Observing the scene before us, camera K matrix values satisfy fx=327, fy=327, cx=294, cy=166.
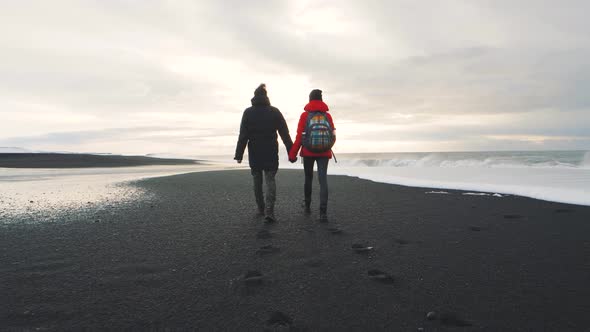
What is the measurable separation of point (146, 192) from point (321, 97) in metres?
6.79

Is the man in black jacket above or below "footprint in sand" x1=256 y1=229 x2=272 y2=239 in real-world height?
above

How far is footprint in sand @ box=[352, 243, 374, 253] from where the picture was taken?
167 inches

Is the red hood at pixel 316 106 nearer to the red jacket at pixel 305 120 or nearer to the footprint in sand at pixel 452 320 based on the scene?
the red jacket at pixel 305 120

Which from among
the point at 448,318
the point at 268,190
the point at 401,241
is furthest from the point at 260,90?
the point at 448,318

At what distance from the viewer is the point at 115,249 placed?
14.3 ft

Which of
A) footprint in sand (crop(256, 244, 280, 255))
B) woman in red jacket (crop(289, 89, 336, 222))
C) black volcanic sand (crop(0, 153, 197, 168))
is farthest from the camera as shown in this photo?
black volcanic sand (crop(0, 153, 197, 168))

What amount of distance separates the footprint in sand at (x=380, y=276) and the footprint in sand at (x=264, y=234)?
1.90 m

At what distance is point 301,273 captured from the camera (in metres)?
3.46

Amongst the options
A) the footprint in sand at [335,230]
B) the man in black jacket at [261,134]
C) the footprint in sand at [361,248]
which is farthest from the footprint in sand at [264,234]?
the footprint in sand at [361,248]

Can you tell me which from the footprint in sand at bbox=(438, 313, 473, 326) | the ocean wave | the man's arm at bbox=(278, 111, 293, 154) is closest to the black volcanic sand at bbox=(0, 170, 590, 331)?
the footprint in sand at bbox=(438, 313, 473, 326)

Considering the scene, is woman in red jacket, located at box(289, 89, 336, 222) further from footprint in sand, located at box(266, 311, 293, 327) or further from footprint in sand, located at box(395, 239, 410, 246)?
footprint in sand, located at box(266, 311, 293, 327)

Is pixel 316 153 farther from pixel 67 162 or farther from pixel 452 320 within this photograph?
pixel 67 162

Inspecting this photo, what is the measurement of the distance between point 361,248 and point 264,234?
5.14 feet

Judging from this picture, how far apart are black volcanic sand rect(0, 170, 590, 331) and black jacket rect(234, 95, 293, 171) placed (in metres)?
1.16
